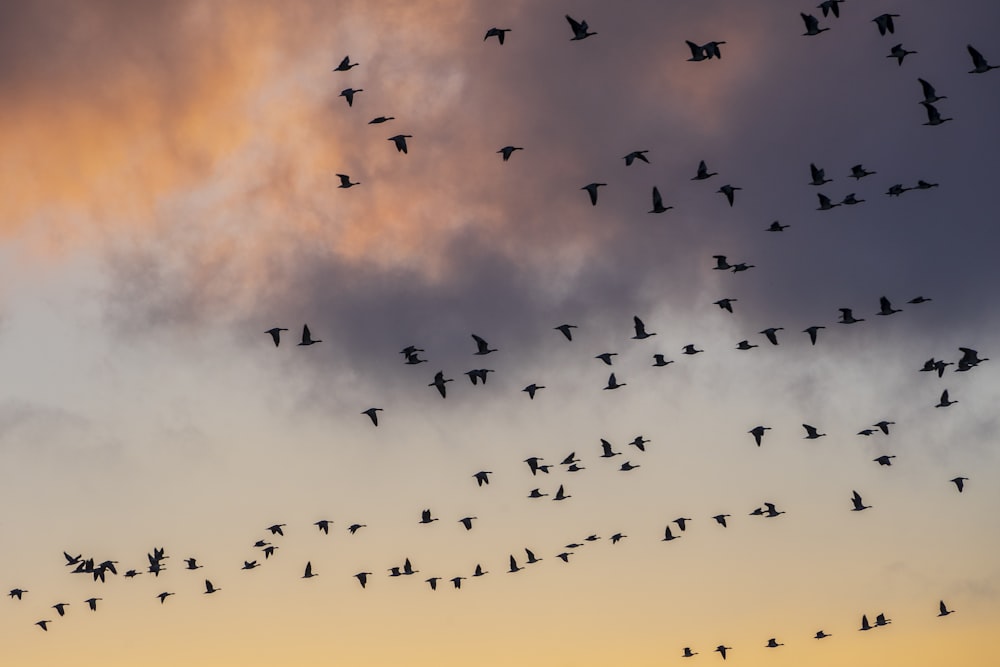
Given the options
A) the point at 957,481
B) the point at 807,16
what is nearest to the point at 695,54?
the point at 807,16

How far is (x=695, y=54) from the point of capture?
130250mm

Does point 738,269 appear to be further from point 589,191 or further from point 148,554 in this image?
point 148,554

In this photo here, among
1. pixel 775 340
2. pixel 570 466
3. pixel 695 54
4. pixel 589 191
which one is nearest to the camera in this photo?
pixel 695 54

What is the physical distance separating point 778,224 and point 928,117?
14.4 metres

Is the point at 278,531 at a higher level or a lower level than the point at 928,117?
lower

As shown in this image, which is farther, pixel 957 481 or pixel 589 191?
pixel 957 481

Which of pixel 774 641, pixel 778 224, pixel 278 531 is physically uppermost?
pixel 778 224

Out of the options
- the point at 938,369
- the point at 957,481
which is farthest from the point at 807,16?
the point at 957,481

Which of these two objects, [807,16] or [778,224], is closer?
[807,16]

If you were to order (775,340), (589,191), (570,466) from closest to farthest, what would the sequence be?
(589,191) < (775,340) < (570,466)

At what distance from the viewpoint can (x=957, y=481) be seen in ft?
499

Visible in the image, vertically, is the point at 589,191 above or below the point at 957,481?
above

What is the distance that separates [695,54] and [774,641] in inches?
2178

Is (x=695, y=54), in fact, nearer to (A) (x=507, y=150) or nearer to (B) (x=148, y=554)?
(A) (x=507, y=150)
